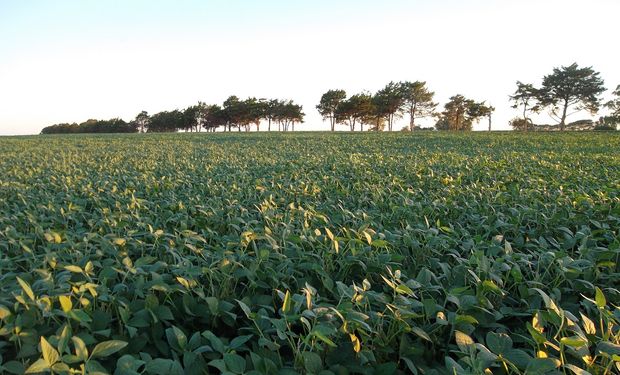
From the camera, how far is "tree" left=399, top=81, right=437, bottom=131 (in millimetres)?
69250

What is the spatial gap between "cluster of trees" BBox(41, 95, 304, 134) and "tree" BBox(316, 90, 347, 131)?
15.2 ft

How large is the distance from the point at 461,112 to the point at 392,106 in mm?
14570

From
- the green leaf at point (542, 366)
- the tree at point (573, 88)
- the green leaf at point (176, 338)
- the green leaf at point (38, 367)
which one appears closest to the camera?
the green leaf at point (38, 367)

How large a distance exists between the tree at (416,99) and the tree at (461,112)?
3771 mm

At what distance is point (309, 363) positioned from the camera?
4.39ft

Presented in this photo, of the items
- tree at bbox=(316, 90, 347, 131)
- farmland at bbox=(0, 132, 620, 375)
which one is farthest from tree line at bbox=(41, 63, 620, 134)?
farmland at bbox=(0, 132, 620, 375)

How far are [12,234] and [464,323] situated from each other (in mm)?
3270

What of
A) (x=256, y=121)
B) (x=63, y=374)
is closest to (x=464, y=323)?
(x=63, y=374)

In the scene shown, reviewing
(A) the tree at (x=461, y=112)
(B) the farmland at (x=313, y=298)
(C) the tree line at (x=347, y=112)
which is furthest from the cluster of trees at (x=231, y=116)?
(B) the farmland at (x=313, y=298)

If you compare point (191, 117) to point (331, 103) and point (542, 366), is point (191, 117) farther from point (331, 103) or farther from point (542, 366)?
point (542, 366)

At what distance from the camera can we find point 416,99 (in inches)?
2768

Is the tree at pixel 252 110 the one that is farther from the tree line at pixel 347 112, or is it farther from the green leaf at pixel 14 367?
the green leaf at pixel 14 367

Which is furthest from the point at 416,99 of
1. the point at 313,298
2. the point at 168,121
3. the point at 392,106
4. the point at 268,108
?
the point at 313,298

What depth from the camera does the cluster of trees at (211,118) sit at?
73750mm
